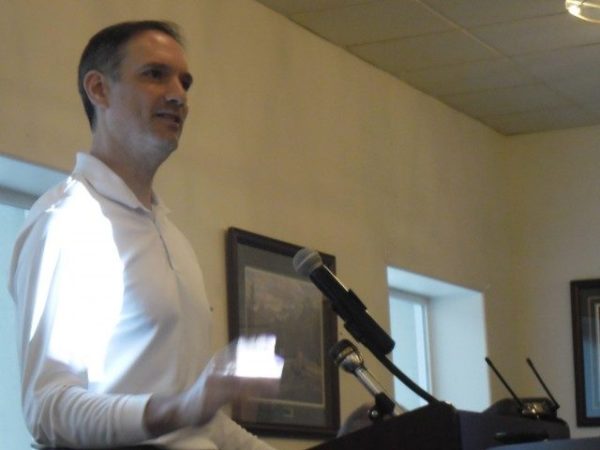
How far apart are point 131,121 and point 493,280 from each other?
5020mm

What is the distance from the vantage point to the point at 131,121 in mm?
1958

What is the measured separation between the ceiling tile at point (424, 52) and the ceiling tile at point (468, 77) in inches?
3.5

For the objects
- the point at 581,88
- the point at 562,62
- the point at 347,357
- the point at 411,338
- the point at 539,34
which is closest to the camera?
the point at 347,357

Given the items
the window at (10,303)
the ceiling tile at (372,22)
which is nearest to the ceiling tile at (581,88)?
the ceiling tile at (372,22)

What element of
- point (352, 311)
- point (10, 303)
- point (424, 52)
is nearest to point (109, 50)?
point (352, 311)

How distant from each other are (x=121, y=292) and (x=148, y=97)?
0.33 m

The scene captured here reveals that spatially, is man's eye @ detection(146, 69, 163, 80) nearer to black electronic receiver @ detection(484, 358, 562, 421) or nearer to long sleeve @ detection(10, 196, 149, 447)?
long sleeve @ detection(10, 196, 149, 447)

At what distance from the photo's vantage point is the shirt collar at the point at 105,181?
1.89m

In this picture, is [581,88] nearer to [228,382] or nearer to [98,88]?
[98,88]

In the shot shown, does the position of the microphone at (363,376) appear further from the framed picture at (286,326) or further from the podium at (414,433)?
the framed picture at (286,326)

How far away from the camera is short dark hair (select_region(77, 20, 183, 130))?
2.03 meters

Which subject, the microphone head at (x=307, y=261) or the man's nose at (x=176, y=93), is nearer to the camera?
the man's nose at (x=176, y=93)

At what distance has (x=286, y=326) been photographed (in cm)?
469

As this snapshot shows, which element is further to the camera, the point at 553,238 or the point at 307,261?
the point at 553,238
